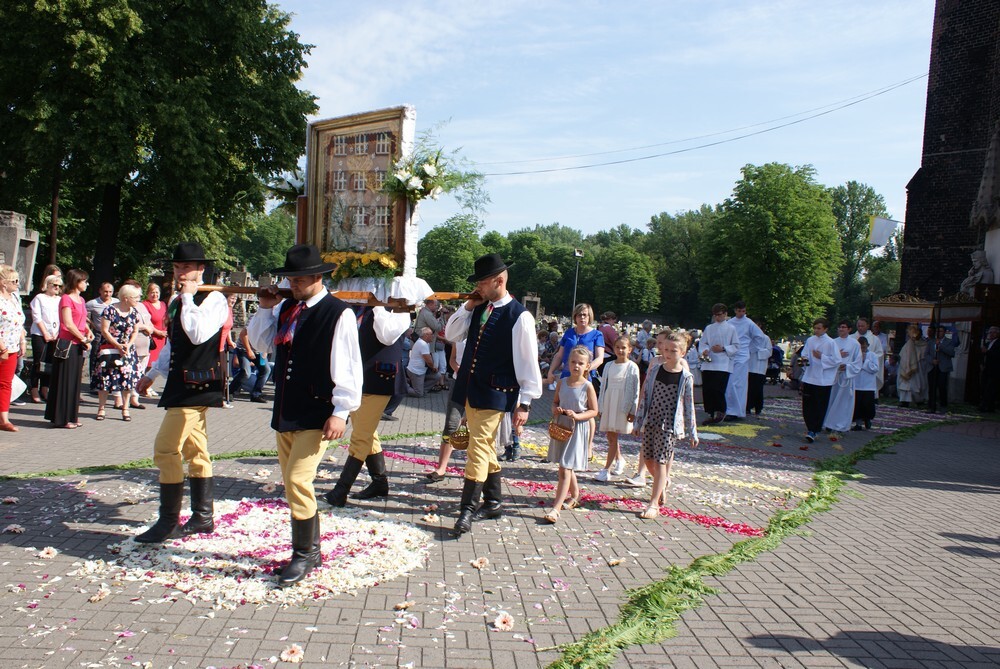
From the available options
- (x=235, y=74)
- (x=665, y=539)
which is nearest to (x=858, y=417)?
(x=665, y=539)

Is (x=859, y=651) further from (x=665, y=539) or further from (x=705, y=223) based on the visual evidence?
(x=705, y=223)

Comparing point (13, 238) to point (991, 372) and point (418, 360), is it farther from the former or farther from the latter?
point (991, 372)

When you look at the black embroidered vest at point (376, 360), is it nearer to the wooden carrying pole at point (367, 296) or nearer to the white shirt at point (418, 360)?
the wooden carrying pole at point (367, 296)

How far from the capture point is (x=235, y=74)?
2247cm

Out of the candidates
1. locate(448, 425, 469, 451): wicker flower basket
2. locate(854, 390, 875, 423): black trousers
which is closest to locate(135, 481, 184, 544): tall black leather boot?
locate(448, 425, 469, 451): wicker flower basket

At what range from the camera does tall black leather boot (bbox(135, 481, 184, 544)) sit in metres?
5.14

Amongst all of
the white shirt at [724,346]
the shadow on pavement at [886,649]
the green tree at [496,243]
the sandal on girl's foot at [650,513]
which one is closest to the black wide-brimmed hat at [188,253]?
the sandal on girl's foot at [650,513]

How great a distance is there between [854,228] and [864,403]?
7187 centimetres

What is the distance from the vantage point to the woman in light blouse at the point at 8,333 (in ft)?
28.1

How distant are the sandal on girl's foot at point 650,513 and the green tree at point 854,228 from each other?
239ft

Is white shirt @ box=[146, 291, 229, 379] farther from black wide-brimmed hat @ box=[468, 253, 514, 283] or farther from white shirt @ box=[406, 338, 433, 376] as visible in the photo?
white shirt @ box=[406, 338, 433, 376]

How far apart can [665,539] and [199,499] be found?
11.7 feet

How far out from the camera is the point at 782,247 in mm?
45094

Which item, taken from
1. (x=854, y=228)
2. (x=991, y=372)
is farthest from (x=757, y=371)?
(x=854, y=228)
